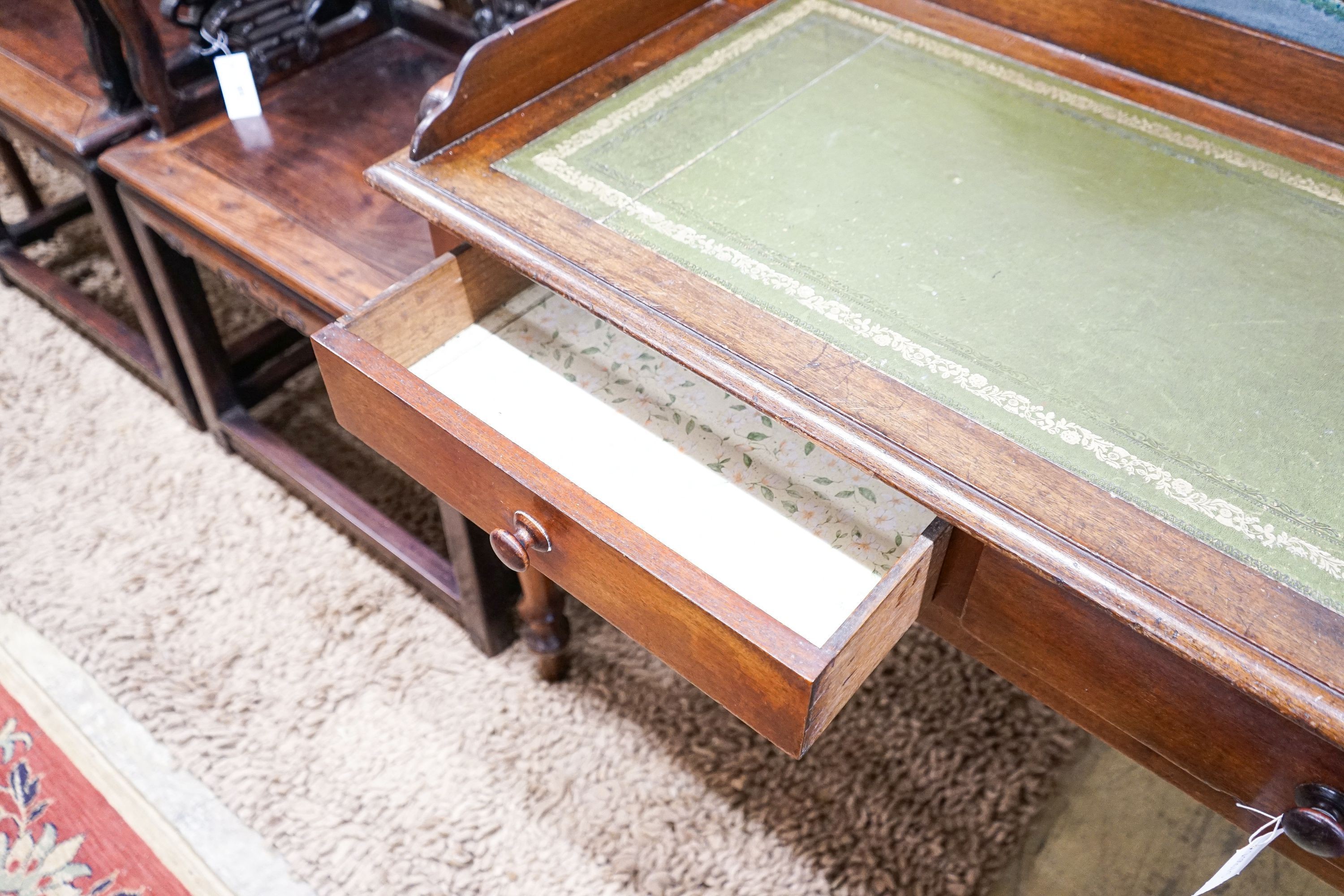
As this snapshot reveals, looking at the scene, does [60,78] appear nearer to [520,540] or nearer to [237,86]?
[237,86]

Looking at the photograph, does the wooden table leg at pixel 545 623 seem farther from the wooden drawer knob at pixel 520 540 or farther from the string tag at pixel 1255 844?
the string tag at pixel 1255 844

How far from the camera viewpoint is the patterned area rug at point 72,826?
1.09m

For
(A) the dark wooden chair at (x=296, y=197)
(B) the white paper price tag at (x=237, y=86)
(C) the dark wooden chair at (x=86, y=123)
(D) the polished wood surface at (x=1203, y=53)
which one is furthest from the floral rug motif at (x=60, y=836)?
(D) the polished wood surface at (x=1203, y=53)

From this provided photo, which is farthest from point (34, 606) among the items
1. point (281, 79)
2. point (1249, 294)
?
point (1249, 294)

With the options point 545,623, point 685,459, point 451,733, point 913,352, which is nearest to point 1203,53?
point 913,352

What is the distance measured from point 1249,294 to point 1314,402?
110mm

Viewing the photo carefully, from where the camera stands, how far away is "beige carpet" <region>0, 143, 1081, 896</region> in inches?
43.9

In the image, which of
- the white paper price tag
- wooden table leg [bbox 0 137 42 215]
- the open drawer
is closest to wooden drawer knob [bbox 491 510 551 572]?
the open drawer

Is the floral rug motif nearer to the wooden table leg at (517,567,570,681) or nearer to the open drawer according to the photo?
the wooden table leg at (517,567,570,681)

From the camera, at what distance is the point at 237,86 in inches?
50.0

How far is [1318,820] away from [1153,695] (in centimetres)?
10

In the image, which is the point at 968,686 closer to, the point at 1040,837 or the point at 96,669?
the point at 1040,837

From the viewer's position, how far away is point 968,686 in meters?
1.27

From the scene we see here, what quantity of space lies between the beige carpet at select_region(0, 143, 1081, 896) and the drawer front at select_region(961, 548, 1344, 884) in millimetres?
516
